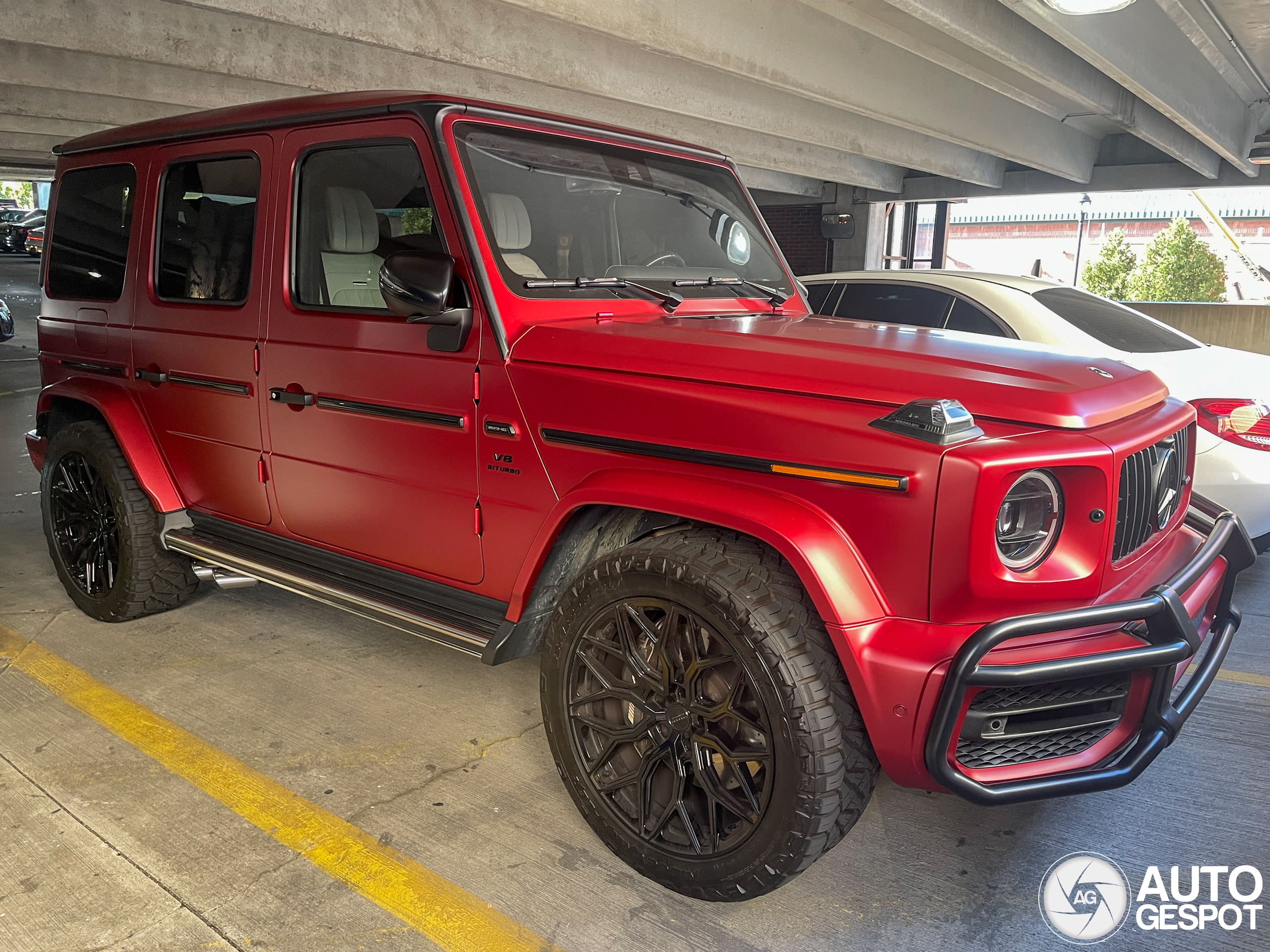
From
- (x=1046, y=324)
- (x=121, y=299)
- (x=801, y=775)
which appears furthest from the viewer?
(x=1046, y=324)

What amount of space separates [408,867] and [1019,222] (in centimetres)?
5904

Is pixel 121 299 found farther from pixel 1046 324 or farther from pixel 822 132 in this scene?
pixel 822 132

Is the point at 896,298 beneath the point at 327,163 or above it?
beneath

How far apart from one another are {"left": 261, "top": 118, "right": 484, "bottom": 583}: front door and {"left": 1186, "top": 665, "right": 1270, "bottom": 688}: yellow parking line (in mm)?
2978

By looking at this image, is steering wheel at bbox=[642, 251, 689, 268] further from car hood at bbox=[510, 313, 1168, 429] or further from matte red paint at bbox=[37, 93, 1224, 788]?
car hood at bbox=[510, 313, 1168, 429]

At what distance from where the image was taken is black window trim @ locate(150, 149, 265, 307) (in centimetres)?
334

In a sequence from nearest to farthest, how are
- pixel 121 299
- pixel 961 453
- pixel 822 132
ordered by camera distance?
pixel 961 453 → pixel 121 299 → pixel 822 132

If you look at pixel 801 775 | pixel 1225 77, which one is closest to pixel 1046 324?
pixel 801 775

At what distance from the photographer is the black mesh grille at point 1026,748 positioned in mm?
2092

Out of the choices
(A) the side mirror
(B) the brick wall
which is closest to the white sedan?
(A) the side mirror

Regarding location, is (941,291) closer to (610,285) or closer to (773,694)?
(610,285)

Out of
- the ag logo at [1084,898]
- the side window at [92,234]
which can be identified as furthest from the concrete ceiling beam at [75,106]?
the ag logo at [1084,898]

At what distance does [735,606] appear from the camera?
7.04 feet

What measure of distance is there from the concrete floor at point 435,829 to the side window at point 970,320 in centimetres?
194
